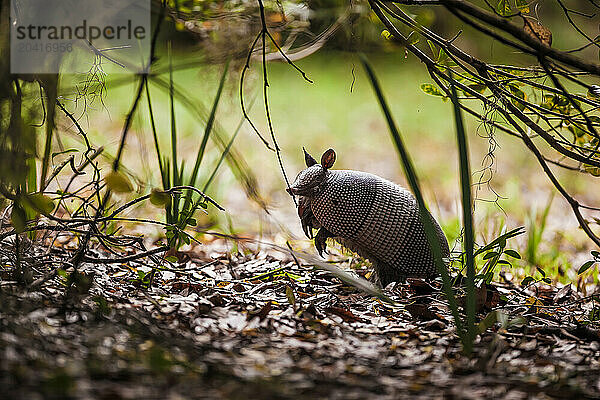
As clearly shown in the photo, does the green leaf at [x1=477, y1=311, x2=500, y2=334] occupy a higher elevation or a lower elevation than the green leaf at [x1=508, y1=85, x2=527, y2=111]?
lower

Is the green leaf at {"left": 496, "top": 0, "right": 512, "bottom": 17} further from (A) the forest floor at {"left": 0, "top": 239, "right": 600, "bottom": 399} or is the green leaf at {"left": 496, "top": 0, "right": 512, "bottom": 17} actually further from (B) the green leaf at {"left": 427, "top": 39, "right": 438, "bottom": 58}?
(A) the forest floor at {"left": 0, "top": 239, "right": 600, "bottom": 399}

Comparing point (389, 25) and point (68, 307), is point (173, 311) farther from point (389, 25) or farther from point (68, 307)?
point (389, 25)

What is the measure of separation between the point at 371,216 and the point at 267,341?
0.75 metres

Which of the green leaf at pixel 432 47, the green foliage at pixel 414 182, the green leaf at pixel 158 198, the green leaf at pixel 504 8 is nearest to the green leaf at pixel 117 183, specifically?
the green leaf at pixel 158 198

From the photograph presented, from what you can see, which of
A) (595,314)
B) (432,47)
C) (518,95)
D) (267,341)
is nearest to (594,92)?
(518,95)

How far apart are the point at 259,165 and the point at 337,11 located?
2547 millimetres

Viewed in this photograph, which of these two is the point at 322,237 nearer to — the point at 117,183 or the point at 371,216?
the point at 371,216

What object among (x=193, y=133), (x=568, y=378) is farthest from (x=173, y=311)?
(x=193, y=133)

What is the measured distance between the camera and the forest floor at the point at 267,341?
1.14 metres

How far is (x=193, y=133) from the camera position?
581cm

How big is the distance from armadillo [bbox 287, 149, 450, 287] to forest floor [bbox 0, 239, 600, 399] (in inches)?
4.2

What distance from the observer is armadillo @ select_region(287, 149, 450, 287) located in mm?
2094

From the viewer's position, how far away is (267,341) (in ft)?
4.86

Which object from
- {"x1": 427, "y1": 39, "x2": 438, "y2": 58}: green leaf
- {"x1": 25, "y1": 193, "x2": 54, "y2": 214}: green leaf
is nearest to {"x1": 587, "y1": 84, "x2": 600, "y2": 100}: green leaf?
{"x1": 427, "y1": 39, "x2": 438, "y2": 58}: green leaf
